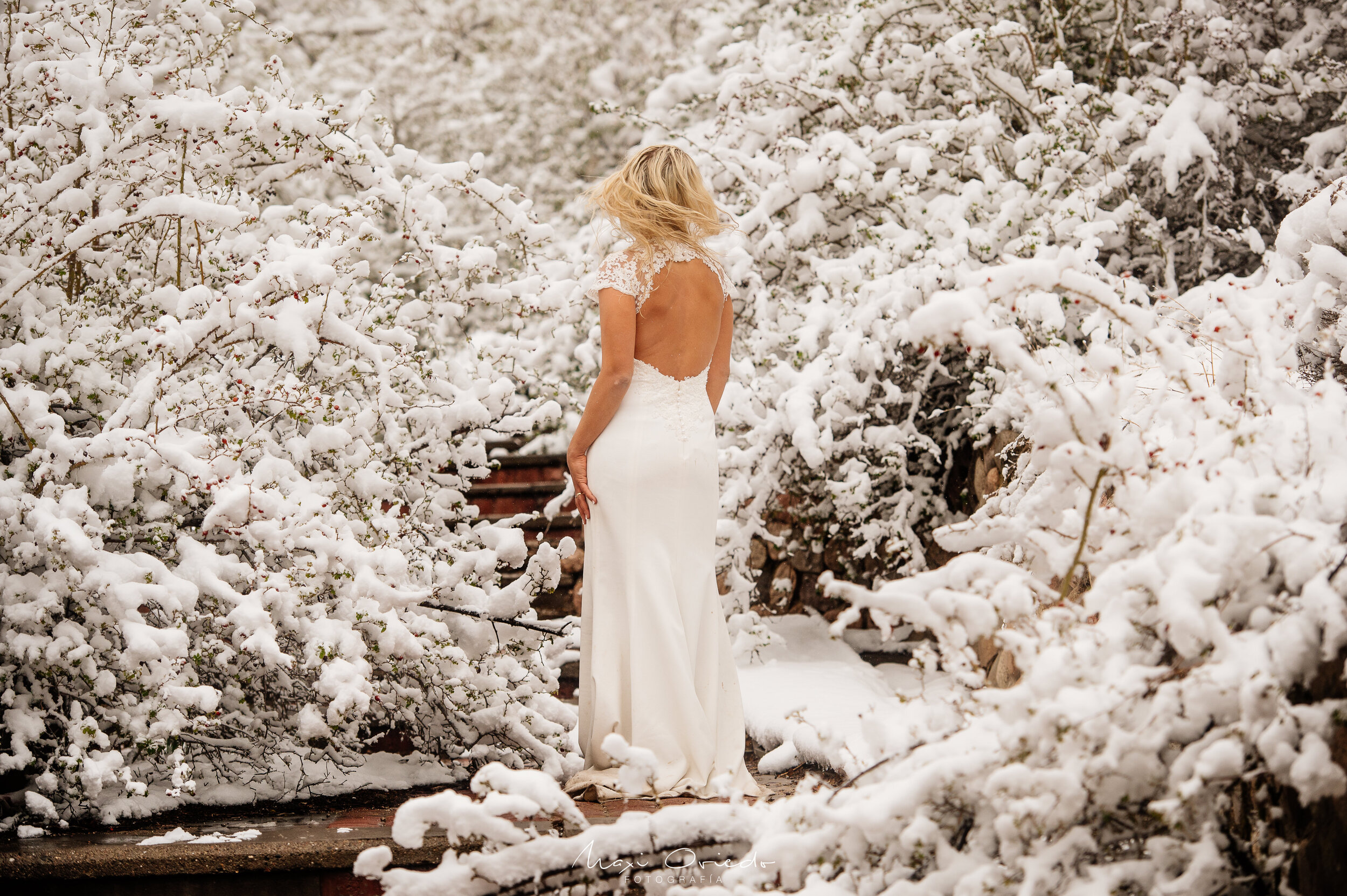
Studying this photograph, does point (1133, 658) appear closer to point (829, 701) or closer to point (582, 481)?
point (582, 481)

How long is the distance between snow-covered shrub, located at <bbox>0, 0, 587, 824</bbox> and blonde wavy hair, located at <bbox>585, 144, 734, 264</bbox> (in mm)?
706

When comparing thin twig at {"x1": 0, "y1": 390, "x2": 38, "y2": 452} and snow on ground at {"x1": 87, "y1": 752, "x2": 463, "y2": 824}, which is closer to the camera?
thin twig at {"x1": 0, "y1": 390, "x2": 38, "y2": 452}

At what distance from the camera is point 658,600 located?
10.3ft

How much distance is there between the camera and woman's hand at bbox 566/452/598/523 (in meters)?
3.23

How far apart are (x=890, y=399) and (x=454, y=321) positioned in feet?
5.73

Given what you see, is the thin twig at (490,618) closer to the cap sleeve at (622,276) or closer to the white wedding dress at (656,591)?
the white wedding dress at (656,591)

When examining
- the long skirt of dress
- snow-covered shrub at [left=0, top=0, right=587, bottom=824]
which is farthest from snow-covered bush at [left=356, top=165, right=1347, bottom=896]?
snow-covered shrub at [left=0, top=0, right=587, bottom=824]

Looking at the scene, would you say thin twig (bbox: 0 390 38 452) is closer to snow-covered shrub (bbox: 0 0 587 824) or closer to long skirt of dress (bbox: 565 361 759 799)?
snow-covered shrub (bbox: 0 0 587 824)

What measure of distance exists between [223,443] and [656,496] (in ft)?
3.99

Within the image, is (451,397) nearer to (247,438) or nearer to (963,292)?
(247,438)

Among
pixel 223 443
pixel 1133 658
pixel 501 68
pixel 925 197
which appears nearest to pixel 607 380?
pixel 223 443

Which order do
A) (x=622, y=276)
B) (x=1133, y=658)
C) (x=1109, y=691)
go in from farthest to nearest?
(x=622, y=276) < (x=1133, y=658) < (x=1109, y=691)

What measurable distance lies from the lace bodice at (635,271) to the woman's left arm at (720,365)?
38 cm

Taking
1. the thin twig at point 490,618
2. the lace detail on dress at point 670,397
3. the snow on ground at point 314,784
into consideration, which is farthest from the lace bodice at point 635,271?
the snow on ground at point 314,784
